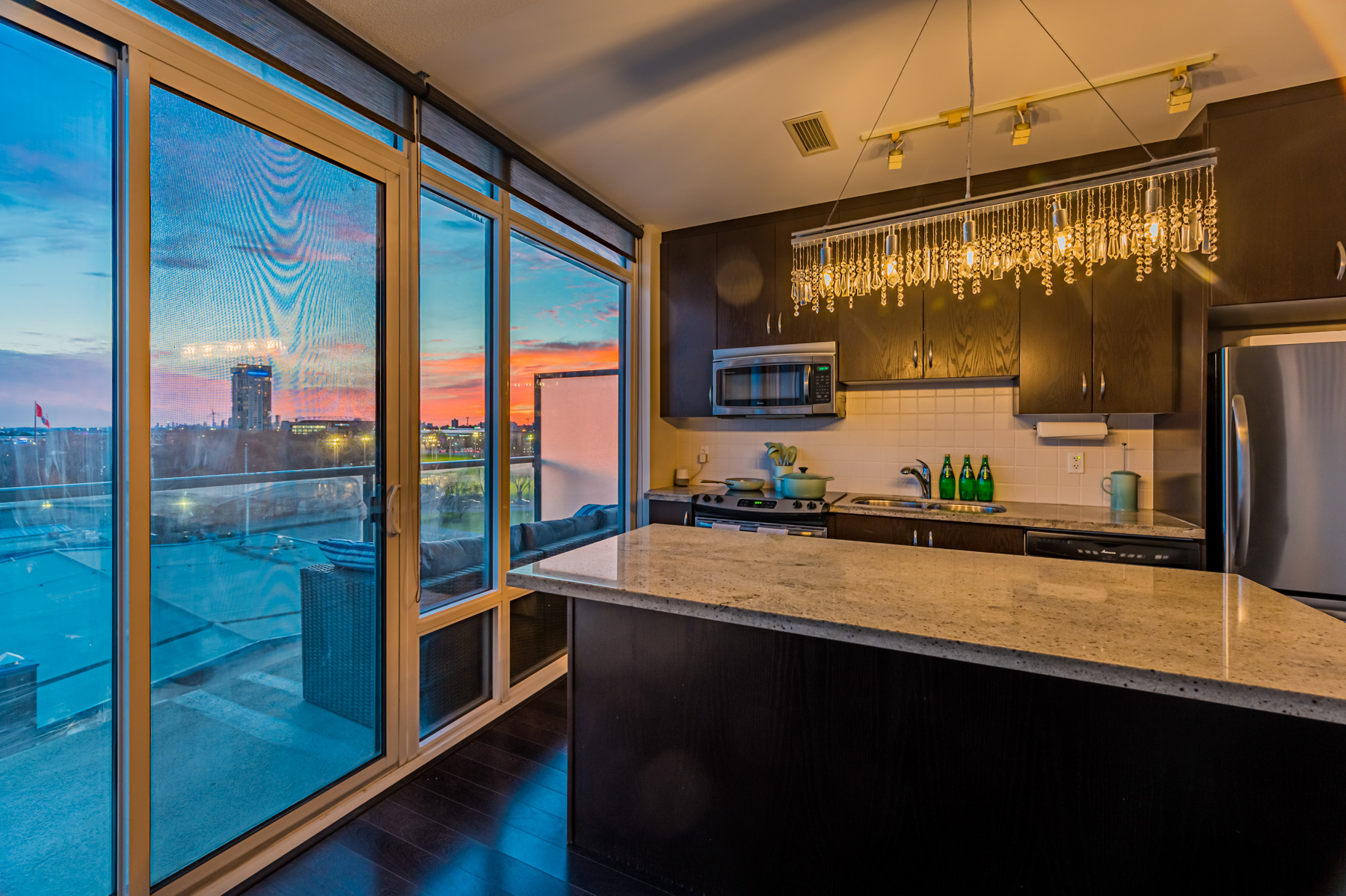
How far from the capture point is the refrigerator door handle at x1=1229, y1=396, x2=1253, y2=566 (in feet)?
7.46

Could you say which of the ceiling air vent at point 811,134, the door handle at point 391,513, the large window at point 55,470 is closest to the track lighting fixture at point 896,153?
the ceiling air vent at point 811,134

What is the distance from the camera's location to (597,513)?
3.62 meters

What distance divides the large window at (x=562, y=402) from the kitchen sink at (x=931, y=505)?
157 centimetres

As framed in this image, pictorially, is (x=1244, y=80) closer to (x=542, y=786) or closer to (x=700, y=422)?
(x=700, y=422)

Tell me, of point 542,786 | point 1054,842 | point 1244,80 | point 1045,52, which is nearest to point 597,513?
point 542,786

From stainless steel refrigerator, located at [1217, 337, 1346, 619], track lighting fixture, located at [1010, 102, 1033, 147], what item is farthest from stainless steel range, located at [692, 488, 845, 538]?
track lighting fixture, located at [1010, 102, 1033, 147]

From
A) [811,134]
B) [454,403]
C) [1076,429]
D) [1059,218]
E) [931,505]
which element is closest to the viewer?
[1059,218]

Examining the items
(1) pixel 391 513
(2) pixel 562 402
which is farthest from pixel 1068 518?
(1) pixel 391 513

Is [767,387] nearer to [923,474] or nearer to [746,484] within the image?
[746,484]

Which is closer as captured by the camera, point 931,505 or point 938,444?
point 931,505

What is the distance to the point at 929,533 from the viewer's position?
289cm

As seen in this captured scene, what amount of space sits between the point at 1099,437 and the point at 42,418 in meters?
4.16

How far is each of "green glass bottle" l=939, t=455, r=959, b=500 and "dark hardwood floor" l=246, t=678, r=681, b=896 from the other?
2499mm

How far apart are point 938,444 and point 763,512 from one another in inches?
45.6
